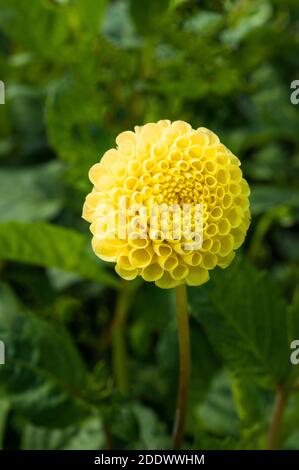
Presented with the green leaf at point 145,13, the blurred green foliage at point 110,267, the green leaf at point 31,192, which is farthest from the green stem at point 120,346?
the green leaf at point 145,13

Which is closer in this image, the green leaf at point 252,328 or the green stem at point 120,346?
the green leaf at point 252,328

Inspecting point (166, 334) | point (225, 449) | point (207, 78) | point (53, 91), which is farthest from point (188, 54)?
point (225, 449)

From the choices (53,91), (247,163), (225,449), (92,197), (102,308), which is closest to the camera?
(92,197)

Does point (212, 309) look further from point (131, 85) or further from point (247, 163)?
point (247, 163)

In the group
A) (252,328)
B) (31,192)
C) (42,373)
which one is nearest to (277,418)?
(252,328)
